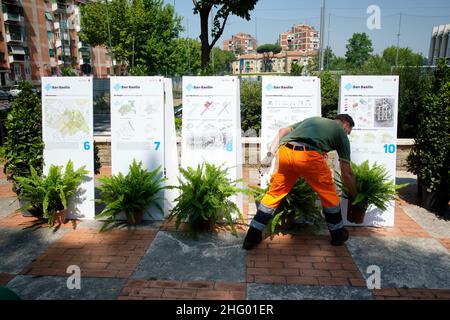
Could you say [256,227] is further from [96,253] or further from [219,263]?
[96,253]

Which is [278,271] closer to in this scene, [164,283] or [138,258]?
[164,283]

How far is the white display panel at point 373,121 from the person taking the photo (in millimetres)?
5738

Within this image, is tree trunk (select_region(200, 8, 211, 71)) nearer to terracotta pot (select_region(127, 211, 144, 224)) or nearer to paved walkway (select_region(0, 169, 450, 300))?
terracotta pot (select_region(127, 211, 144, 224))

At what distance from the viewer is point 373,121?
228 inches

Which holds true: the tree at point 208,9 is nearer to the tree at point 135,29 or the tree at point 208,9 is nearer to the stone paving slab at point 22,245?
the stone paving slab at point 22,245

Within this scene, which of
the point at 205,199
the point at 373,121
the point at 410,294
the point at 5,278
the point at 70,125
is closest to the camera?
the point at 410,294

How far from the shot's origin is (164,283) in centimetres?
416

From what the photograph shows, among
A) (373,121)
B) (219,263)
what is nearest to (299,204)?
(219,263)

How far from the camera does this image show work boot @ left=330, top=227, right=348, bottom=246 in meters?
5.03

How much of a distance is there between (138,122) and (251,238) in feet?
8.68

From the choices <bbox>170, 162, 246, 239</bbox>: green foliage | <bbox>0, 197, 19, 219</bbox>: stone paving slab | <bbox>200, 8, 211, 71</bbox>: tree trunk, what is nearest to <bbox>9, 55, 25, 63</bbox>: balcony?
<bbox>200, 8, 211, 71</bbox>: tree trunk

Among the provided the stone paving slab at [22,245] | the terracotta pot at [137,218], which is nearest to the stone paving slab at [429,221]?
the terracotta pot at [137,218]

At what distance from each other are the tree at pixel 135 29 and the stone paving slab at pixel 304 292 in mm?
35357

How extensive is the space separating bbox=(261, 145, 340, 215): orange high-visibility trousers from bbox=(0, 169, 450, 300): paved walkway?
72 centimetres
